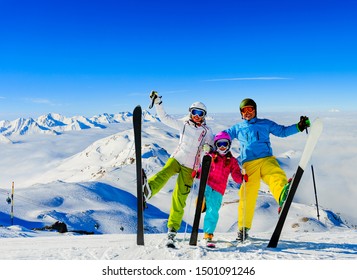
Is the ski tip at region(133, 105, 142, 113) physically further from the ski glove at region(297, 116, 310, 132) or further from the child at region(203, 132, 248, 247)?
the ski glove at region(297, 116, 310, 132)

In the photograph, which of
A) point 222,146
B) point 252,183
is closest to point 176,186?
point 222,146

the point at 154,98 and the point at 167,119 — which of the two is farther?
the point at 167,119

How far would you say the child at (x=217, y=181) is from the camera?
16.6 feet

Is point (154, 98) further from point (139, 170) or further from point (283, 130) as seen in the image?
point (283, 130)

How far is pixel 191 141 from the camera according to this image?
534cm

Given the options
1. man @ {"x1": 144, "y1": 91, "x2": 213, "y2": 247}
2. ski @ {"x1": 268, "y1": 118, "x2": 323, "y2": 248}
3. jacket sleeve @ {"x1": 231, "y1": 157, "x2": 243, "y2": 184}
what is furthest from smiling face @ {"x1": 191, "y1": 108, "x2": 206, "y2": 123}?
ski @ {"x1": 268, "y1": 118, "x2": 323, "y2": 248}

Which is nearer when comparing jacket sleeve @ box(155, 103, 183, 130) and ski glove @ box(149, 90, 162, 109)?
ski glove @ box(149, 90, 162, 109)

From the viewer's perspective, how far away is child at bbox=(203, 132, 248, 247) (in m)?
5.05

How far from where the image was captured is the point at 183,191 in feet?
16.7

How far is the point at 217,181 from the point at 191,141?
78 cm

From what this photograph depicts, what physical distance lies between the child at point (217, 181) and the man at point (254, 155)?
322mm

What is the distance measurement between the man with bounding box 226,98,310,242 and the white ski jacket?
49 cm

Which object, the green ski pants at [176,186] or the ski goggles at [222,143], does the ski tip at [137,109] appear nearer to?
the green ski pants at [176,186]
